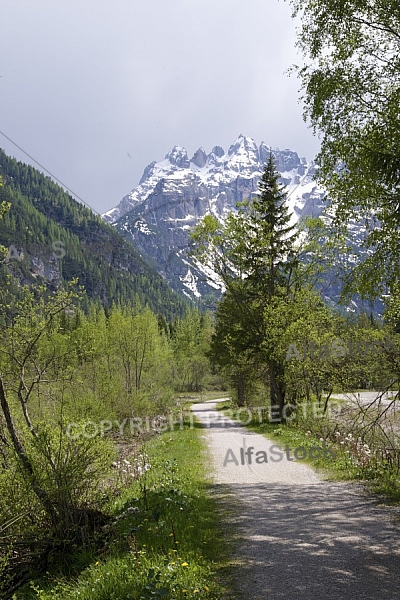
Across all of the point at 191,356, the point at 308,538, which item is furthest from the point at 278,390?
the point at 191,356

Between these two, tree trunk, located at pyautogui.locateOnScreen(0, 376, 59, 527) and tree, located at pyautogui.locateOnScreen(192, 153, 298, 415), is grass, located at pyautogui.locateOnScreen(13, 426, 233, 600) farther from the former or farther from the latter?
tree, located at pyautogui.locateOnScreen(192, 153, 298, 415)

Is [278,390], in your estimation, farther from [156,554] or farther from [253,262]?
[156,554]

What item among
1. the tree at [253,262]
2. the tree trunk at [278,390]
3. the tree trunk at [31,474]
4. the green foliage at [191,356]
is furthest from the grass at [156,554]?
the green foliage at [191,356]

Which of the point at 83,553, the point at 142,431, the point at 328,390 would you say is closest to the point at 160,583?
the point at 83,553

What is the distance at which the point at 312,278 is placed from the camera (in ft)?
80.6

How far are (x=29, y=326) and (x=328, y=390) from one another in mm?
12278

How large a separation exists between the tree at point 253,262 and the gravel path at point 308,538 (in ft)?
41.6

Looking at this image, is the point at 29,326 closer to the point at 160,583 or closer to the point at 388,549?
the point at 160,583

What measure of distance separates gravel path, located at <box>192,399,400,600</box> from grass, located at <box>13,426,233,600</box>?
1.31 feet

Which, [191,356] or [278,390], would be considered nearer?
[278,390]

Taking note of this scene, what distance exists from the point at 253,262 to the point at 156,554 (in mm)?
19985

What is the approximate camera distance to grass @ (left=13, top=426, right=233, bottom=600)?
5.30 m

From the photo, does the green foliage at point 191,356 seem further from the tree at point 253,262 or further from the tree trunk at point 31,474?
the tree trunk at point 31,474

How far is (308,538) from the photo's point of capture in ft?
22.7
